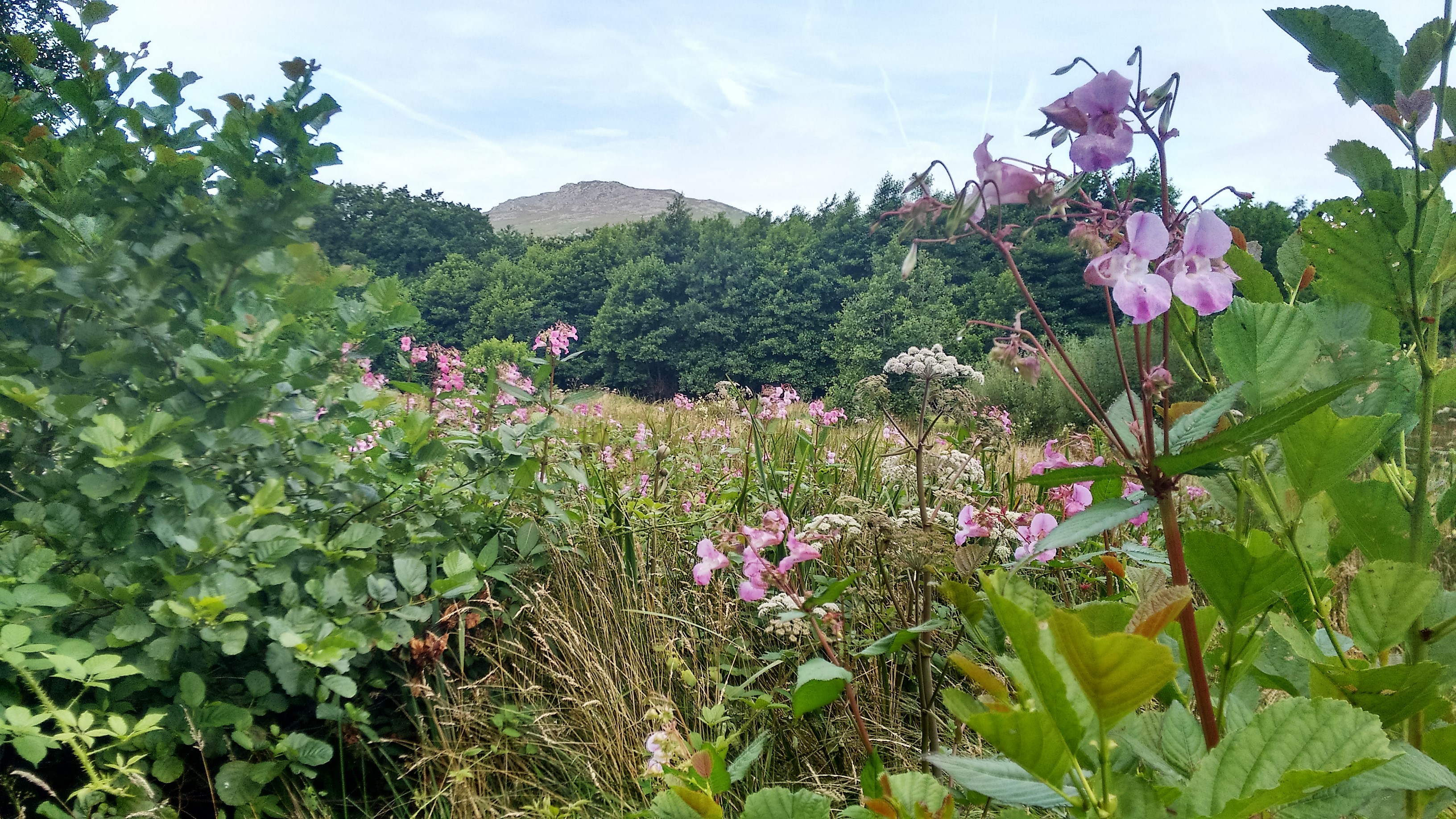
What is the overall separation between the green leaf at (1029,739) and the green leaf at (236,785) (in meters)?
1.78

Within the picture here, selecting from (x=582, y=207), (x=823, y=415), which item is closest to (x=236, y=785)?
(x=823, y=415)

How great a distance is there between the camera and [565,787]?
6.02 ft

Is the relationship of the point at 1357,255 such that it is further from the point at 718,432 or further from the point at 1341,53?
the point at 718,432

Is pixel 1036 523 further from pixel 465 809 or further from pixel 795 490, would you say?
pixel 465 809

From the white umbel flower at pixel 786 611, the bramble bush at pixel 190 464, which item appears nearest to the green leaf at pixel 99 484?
the bramble bush at pixel 190 464

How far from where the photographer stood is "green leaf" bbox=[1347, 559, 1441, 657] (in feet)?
2.00

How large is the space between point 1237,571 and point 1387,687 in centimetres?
20

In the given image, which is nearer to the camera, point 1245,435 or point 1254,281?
point 1245,435

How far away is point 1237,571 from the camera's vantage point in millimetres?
563

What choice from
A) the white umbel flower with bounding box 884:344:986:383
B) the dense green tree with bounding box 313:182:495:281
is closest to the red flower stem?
the white umbel flower with bounding box 884:344:986:383

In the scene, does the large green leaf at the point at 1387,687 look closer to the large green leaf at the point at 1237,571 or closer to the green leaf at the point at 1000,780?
the large green leaf at the point at 1237,571

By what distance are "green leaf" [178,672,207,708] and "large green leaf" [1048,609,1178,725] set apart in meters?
1.74

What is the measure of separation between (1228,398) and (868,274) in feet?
84.5

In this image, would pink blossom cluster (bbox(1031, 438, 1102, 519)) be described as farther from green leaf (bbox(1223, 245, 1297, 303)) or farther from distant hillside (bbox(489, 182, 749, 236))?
distant hillside (bbox(489, 182, 749, 236))
